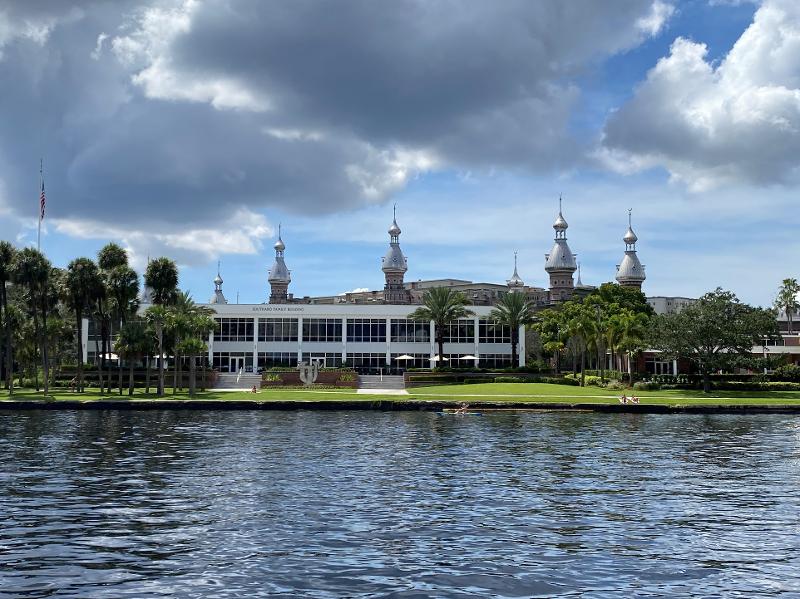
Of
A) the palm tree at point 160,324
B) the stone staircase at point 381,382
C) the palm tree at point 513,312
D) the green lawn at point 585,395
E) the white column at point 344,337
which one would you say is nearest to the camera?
the green lawn at point 585,395

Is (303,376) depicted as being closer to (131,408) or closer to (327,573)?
(131,408)

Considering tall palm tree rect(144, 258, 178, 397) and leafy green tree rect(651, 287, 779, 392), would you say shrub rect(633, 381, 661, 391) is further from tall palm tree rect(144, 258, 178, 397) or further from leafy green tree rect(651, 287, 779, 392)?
tall palm tree rect(144, 258, 178, 397)

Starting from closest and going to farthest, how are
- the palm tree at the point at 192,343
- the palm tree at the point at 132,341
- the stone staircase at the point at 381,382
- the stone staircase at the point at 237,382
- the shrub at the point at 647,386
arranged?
the palm tree at the point at 132,341
the palm tree at the point at 192,343
the shrub at the point at 647,386
the stone staircase at the point at 237,382
the stone staircase at the point at 381,382

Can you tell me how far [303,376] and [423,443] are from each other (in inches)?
A: 1842

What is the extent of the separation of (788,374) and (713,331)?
14264 mm

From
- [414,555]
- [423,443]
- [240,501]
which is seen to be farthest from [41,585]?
[423,443]

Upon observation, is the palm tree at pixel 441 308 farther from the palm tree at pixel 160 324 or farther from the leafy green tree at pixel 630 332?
the palm tree at pixel 160 324

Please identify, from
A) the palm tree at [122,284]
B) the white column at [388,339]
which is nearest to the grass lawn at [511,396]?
the palm tree at [122,284]

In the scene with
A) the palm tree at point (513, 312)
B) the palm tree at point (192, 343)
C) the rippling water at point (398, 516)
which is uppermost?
the palm tree at point (513, 312)

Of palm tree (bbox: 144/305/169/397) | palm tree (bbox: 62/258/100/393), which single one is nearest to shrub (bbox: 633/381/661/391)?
palm tree (bbox: 144/305/169/397)

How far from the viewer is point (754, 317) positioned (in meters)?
80.2

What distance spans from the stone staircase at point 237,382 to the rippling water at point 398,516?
159 ft

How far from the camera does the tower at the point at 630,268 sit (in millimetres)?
188250

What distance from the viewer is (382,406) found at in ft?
215
